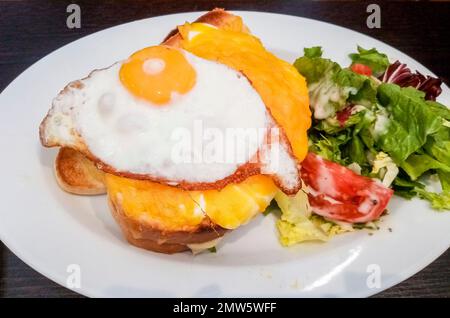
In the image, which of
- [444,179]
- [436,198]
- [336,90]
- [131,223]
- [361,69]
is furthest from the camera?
[361,69]

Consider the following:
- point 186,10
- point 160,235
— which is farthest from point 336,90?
point 186,10

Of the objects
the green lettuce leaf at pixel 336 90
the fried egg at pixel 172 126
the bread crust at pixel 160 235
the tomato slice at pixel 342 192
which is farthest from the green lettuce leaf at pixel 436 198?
the bread crust at pixel 160 235

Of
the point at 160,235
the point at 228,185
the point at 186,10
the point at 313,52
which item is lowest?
the point at 160,235

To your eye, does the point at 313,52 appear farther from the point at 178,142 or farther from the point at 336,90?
the point at 178,142

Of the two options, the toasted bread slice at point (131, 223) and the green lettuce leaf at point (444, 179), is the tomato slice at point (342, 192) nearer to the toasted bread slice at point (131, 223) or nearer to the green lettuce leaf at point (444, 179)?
the green lettuce leaf at point (444, 179)

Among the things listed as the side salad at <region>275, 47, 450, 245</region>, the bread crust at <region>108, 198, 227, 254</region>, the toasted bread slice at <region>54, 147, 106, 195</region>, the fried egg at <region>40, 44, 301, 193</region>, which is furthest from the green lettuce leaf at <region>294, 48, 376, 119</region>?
the toasted bread slice at <region>54, 147, 106, 195</region>

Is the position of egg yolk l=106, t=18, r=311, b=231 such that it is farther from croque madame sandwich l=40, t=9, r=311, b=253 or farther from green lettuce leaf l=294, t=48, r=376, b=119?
green lettuce leaf l=294, t=48, r=376, b=119
